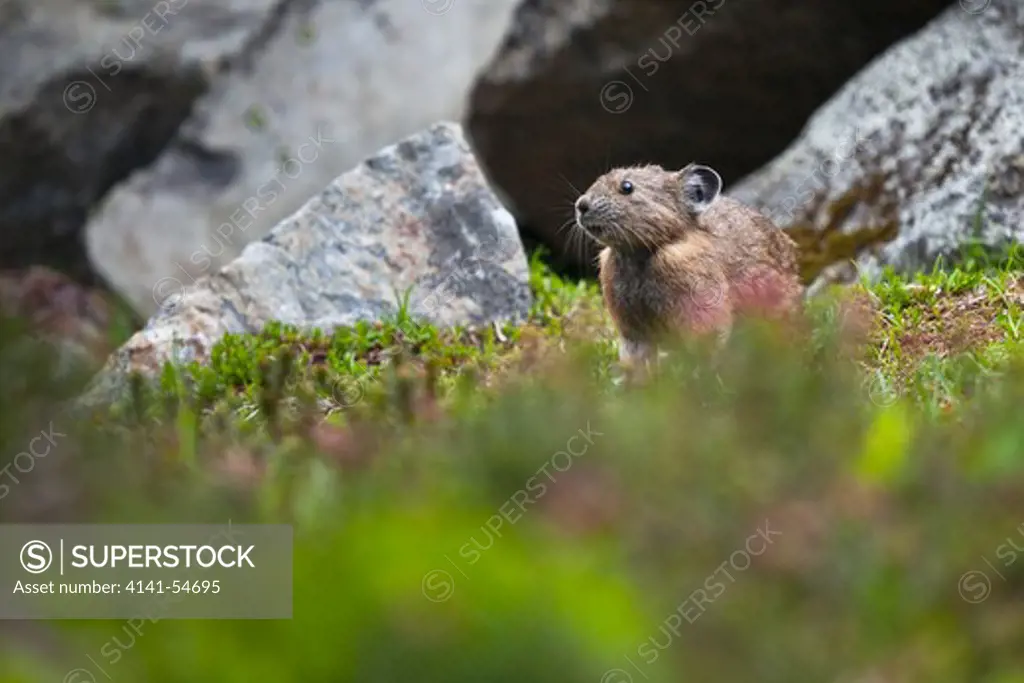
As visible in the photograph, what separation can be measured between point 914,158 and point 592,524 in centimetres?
745

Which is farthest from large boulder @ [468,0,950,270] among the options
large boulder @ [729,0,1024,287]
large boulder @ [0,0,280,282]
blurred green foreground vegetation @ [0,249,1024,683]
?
blurred green foreground vegetation @ [0,249,1024,683]

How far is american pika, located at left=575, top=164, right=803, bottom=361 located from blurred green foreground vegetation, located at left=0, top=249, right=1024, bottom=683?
284cm

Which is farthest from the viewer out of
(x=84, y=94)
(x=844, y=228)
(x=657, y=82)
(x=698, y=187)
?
(x=84, y=94)

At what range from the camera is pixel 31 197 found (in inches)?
519

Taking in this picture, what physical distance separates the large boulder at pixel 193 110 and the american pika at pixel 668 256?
563cm

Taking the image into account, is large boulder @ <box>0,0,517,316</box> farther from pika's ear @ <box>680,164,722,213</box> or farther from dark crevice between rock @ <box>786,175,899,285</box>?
pika's ear @ <box>680,164,722,213</box>

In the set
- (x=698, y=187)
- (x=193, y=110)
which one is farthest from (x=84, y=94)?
(x=698, y=187)

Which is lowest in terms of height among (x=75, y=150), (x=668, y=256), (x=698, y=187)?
(x=668, y=256)

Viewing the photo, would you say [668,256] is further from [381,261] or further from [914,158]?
[914,158]

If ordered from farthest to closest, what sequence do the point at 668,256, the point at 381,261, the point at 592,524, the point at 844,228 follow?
the point at 844,228 < the point at 381,261 < the point at 668,256 < the point at 592,524

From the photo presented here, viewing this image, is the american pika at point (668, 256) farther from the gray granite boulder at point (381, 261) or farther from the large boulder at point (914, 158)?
the large boulder at point (914, 158)

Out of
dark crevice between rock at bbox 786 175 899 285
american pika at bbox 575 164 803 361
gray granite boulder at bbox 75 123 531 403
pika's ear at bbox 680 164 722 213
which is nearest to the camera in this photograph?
american pika at bbox 575 164 803 361

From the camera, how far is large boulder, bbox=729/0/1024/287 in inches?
360

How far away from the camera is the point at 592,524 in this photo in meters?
2.62
